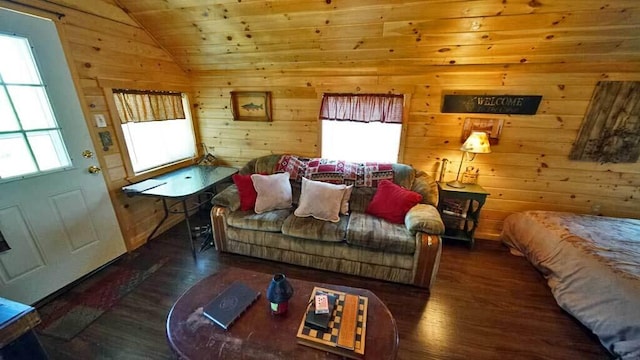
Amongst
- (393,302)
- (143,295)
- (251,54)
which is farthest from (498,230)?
(143,295)

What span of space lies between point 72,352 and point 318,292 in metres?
1.63

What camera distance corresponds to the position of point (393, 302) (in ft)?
6.23


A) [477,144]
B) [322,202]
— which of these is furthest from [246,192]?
[477,144]

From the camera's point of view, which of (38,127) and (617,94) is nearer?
(38,127)

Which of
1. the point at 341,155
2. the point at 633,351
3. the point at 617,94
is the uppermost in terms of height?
the point at 617,94

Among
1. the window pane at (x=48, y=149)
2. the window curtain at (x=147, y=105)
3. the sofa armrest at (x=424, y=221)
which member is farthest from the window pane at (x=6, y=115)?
the sofa armrest at (x=424, y=221)

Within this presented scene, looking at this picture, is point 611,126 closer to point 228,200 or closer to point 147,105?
point 228,200

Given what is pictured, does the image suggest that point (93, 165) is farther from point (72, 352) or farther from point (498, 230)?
point (498, 230)

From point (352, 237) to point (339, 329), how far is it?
0.90 m

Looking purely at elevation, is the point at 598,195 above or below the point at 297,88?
below

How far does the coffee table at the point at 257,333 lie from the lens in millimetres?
1092

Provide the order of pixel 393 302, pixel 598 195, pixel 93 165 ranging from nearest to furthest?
pixel 393 302
pixel 93 165
pixel 598 195

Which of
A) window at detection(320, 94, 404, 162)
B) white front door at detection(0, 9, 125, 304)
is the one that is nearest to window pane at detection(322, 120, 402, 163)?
window at detection(320, 94, 404, 162)

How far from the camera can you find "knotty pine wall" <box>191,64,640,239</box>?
2.26m
